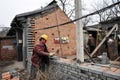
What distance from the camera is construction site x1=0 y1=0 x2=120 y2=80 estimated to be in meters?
3.68

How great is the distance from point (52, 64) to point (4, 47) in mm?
11540

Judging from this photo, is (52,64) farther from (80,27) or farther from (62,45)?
Result: (62,45)

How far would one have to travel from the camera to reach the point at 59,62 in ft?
16.0

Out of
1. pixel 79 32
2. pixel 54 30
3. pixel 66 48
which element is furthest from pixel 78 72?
pixel 66 48

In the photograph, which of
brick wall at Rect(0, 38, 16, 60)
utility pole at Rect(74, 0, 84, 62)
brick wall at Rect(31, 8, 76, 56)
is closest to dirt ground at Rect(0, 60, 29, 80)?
brick wall at Rect(31, 8, 76, 56)

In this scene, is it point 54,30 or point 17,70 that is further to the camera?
point 54,30

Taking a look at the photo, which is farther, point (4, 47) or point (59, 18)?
point (4, 47)

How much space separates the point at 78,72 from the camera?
3938 mm

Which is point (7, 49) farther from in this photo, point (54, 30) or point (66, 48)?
point (54, 30)

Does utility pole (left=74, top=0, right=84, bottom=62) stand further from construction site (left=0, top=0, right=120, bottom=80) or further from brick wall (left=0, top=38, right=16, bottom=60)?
brick wall (left=0, top=38, right=16, bottom=60)

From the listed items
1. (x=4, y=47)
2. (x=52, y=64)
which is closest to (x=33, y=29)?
(x=52, y=64)

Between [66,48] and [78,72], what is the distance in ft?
21.3

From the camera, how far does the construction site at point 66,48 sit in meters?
3.68

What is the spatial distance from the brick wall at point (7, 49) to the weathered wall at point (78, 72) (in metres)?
11.2
